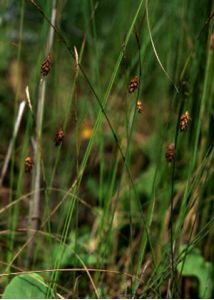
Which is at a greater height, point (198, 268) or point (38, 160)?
point (38, 160)

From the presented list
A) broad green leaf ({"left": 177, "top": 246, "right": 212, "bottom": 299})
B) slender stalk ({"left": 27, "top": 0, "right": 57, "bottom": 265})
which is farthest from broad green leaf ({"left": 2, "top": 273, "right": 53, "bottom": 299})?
broad green leaf ({"left": 177, "top": 246, "right": 212, "bottom": 299})

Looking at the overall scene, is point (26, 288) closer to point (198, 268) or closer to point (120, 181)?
point (120, 181)

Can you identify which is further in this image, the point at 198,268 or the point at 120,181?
the point at 198,268

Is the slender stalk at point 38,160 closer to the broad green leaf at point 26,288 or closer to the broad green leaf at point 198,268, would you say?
the broad green leaf at point 26,288

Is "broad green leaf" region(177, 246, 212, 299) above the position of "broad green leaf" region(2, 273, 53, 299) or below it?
above

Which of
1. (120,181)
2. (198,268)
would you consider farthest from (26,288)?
(198,268)

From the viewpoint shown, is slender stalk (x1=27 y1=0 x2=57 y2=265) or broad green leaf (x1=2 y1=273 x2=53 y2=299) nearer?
broad green leaf (x1=2 y1=273 x2=53 y2=299)

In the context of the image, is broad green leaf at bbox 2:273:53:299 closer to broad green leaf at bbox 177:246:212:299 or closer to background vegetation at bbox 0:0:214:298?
background vegetation at bbox 0:0:214:298
